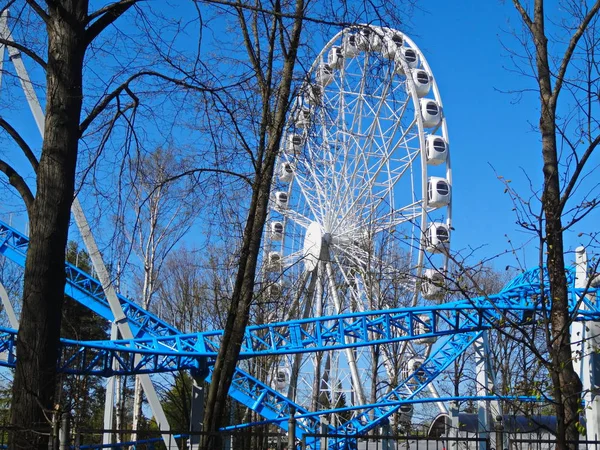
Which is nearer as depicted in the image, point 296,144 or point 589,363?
point 296,144

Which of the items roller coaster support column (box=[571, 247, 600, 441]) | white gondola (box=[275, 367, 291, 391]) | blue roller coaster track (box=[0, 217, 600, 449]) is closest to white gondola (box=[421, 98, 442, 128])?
blue roller coaster track (box=[0, 217, 600, 449])

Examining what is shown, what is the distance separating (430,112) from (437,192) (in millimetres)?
2662

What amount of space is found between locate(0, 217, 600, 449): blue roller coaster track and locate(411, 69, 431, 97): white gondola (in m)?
7.95

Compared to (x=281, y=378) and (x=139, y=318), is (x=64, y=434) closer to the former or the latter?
(x=139, y=318)

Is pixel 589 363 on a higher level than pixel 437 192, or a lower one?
lower

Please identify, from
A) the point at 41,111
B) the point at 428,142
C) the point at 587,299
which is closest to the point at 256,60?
the point at 41,111

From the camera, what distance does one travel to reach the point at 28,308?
6941 millimetres

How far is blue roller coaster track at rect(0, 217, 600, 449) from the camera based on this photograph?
18.8 m

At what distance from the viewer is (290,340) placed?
2009cm

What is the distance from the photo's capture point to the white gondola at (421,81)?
26.9 meters

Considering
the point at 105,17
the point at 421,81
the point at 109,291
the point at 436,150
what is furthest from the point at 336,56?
the point at 421,81

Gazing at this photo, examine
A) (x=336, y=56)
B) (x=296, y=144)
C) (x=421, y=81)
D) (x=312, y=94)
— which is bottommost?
(x=296, y=144)

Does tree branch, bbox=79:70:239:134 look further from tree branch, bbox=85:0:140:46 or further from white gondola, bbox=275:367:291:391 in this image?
white gondola, bbox=275:367:291:391

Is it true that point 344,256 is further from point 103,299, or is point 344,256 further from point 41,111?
point 41,111
